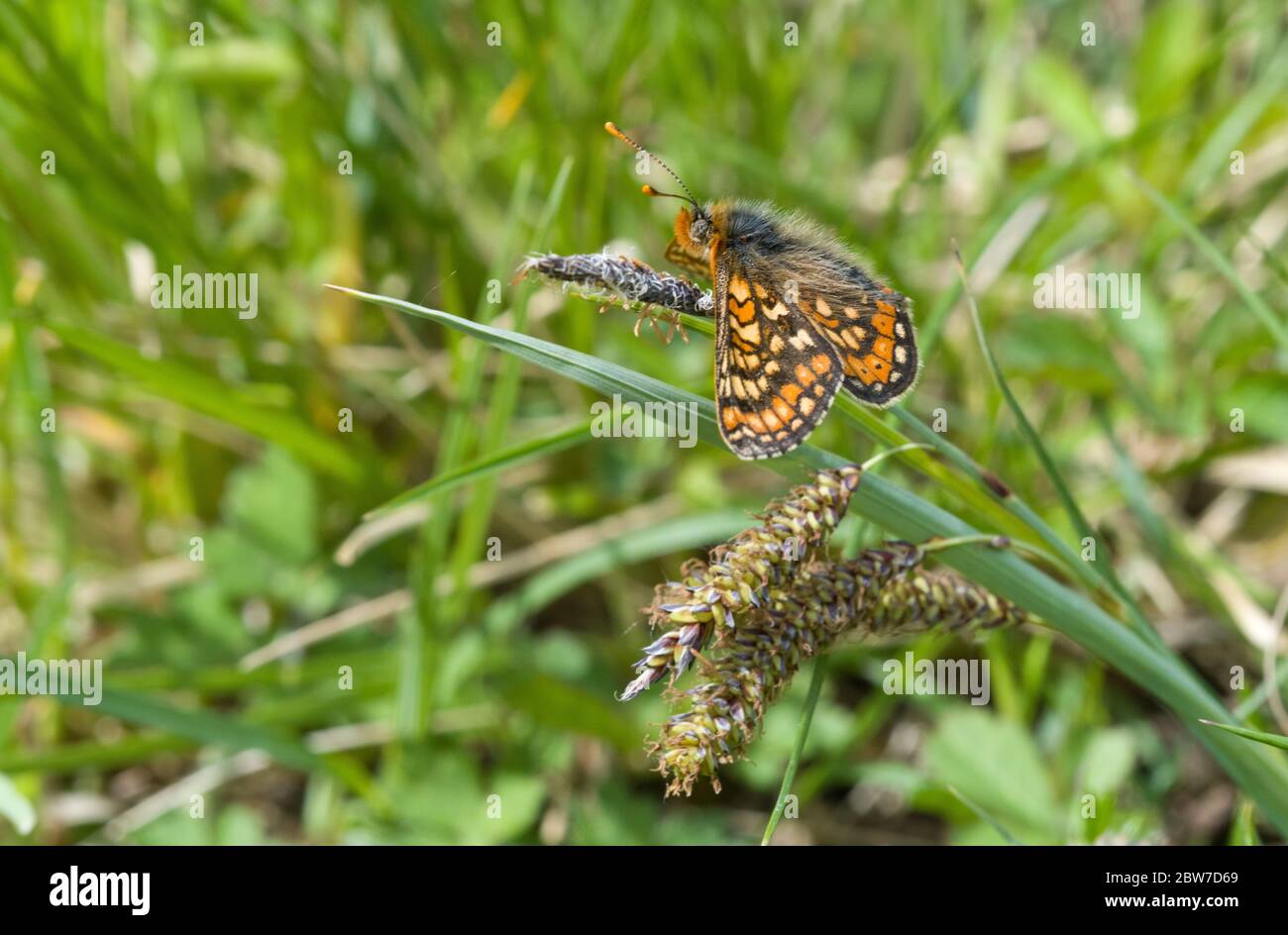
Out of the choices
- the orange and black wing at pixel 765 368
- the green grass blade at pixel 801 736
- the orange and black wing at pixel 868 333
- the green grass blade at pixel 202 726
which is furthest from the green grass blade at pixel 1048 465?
the green grass blade at pixel 202 726

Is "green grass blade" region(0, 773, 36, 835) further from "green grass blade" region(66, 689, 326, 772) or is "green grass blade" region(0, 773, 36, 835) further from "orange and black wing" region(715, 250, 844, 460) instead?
"orange and black wing" region(715, 250, 844, 460)

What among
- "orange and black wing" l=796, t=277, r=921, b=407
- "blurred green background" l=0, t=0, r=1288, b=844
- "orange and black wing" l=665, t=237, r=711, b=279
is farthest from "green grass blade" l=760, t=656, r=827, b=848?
"blurred green background" l=0, t=0, r=1288, b=844

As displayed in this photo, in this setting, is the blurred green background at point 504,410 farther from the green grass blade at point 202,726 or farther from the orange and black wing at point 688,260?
the orange and black wing at point 688,260

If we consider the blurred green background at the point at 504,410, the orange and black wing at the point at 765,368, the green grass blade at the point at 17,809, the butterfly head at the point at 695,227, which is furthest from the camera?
the blurred green background at the point at 504,410

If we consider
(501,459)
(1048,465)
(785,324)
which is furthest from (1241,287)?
(501,459)

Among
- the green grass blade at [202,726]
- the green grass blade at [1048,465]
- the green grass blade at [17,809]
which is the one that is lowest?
the green grass blade at [17,809]

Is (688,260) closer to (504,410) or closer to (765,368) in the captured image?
(765,368)

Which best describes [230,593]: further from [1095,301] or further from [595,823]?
[1095,301]
